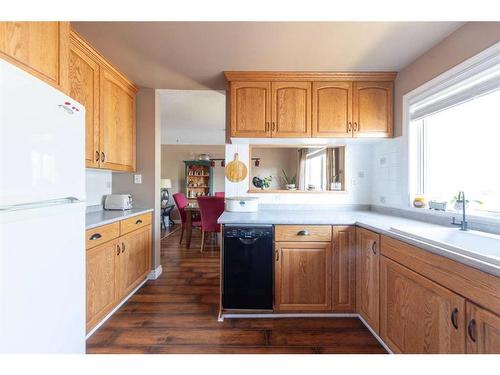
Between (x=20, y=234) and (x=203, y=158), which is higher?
(x=203, y=158)

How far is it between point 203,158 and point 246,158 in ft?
13.9

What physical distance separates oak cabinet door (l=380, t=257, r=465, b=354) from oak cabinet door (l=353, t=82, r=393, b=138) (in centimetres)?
131

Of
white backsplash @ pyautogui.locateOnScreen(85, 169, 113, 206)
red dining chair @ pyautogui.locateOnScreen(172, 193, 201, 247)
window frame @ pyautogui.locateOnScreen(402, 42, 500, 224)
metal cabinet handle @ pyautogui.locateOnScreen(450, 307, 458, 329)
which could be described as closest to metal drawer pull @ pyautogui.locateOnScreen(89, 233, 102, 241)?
white backsplash @ pyautogui.locateOnScreen(85, 169, 113, 206)

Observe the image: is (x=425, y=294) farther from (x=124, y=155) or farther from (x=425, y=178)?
(x=124, y=155)

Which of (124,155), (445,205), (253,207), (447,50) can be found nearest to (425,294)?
(445,205)

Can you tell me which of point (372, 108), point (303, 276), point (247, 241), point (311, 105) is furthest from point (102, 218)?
point (372, 108)

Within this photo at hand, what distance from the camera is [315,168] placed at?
8.93 feet

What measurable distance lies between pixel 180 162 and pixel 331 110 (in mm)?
5395

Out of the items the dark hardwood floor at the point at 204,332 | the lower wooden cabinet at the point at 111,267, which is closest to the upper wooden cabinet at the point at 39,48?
the lower wooden cabinet at the point at 111,267

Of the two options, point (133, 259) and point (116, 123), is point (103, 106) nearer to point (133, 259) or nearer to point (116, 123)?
point (116, 123)

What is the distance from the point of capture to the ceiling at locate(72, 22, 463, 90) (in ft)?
5.27

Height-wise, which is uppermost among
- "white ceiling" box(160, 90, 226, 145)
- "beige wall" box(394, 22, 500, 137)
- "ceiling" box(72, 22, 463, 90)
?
"white ceiling" box(160, 90, 226, 145)

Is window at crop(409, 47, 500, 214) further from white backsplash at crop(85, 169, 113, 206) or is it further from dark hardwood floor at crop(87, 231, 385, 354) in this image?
white backsplash at crop(85, 169, 113, 206)

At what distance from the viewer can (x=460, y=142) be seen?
5.78 feet
